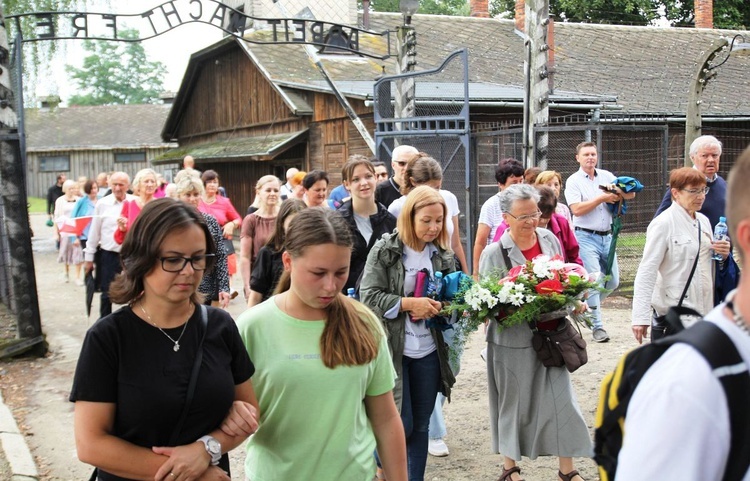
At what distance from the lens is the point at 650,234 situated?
5.57 m

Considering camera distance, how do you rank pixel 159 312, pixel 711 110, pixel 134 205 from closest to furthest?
1. pixel 159 312
2. pixel 134 205
3. pixel 711 110

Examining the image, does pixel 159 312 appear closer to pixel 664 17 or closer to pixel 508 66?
pixel 508 66

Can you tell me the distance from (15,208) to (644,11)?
34.2 m

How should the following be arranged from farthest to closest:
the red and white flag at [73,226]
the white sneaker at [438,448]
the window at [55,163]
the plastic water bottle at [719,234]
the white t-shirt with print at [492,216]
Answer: the window at [55,163], the red and white flag at [73,226], the white t-shirt with print at [492,216], the white sneaker at [438,448], the plastic water bottle at [719,234]

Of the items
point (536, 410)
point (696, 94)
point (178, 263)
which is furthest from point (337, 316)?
point (696, 94)

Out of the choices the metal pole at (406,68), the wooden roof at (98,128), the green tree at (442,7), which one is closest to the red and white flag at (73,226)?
the metal pole at (406,68)

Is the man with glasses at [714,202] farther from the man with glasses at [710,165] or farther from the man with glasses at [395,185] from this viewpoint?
the man with glasses at [395,185]

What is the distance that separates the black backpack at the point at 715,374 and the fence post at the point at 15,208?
28.8 ft

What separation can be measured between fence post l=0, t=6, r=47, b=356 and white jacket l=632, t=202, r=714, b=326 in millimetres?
6813

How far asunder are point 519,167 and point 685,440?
7102 mm

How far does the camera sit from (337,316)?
3100 millimetres

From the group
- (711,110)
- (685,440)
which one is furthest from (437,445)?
(711,110)

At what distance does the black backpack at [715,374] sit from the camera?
1.41m

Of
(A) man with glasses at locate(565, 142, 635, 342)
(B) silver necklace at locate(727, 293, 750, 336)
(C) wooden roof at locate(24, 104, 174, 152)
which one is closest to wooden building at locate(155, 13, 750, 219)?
(A) man with glasses at locate(565, 142, 635, 342)
